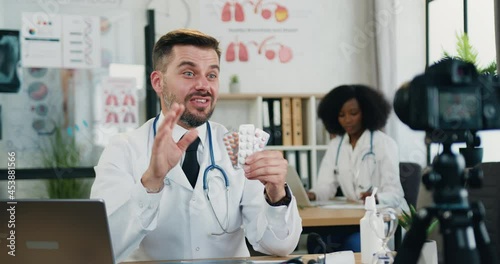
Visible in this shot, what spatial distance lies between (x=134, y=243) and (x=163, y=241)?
0.18 metres

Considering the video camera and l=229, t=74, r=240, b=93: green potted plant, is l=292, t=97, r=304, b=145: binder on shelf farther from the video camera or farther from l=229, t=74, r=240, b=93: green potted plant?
the video camera

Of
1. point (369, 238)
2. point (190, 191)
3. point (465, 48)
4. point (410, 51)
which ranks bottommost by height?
point (369, 238)

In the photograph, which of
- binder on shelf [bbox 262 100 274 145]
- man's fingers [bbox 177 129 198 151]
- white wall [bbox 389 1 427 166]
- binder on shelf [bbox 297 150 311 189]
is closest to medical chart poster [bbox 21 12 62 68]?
binder on shelf [bbox 262 100 274 145]

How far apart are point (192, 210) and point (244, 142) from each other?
0.40 meters

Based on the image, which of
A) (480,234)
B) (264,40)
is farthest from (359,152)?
(480,234)

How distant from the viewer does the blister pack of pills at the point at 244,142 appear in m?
1.58

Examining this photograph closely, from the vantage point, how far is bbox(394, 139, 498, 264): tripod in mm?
801

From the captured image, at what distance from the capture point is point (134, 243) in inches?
68.3

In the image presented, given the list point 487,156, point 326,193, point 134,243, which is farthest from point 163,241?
point 487,156

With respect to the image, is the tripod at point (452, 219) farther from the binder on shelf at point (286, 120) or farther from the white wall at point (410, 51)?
the white wall at point (410, 51)

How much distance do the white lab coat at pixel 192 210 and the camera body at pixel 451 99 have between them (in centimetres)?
98

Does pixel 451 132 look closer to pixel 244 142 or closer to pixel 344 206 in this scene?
pixel 244 142

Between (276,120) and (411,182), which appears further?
(276,120)

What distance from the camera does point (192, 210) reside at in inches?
74.6
